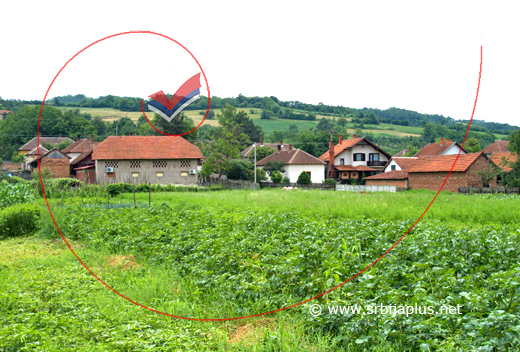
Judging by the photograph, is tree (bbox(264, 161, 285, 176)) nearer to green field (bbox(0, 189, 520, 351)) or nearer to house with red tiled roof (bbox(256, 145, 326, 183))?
A: house with red tiled roof (bbox(256, 145, 326, 183))

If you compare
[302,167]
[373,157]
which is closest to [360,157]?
[373,157]

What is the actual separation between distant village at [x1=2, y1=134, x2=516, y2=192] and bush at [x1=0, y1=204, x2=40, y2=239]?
316cm

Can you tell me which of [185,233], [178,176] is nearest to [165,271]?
[185,233]

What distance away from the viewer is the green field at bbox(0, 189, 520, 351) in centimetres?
367

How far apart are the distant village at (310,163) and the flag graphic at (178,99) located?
55.5 inches

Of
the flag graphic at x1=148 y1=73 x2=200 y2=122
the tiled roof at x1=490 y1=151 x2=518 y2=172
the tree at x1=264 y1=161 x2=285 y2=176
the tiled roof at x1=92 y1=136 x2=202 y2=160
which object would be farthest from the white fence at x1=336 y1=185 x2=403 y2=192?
the tree at x1=264 y1=161 x2=285 y2=176

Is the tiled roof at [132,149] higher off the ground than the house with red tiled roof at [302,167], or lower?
higher

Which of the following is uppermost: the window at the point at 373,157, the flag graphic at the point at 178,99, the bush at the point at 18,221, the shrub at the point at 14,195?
the flag graphic at the point at 178,99

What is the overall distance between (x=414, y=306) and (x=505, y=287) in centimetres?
90

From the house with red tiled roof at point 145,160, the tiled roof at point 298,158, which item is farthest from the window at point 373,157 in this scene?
the tiled roof at point 298,158

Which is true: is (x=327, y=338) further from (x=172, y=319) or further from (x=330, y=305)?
(x=172, y=319)

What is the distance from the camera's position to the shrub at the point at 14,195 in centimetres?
A: 1691

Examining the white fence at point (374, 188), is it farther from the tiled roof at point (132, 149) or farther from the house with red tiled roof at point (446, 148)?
the tiled roof at point (132, 149)

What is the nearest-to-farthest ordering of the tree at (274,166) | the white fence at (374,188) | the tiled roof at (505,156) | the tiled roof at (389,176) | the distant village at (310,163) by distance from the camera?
the distant village at (310,163) < the tiled roof at (389,176) < the white fence at (374,188) < the tiled roof at (505,156) < the tree at (274,166)
